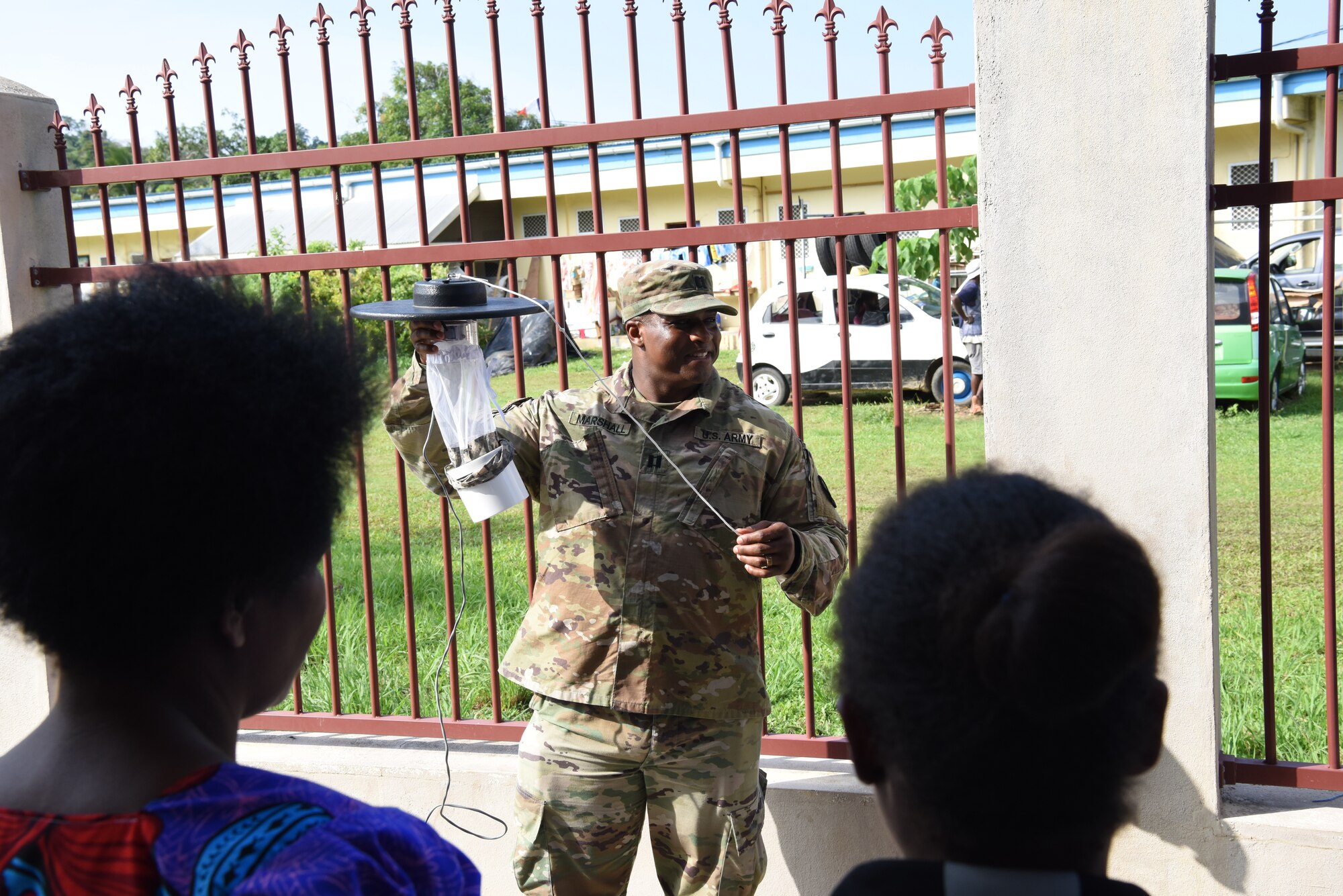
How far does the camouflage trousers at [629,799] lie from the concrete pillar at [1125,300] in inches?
39.7

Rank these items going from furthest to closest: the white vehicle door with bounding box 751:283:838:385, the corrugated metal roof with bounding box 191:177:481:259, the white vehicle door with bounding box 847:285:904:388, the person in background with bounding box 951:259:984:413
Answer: the corrugated metal roof with bounding box 191:177:481:259 < the white vehicle door with bounding box 847:285:904:388 < the white vehicle door with bounding box 751:283:838:385 < the person in background with bounding box 951:259:984:413

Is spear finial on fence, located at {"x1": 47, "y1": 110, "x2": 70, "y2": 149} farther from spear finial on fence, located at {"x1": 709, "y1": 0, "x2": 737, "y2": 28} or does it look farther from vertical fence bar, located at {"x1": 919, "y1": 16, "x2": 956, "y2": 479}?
vertical fence bar, located at {"x1": 919, "y1": 16, "x2": 956, "y2": 479}

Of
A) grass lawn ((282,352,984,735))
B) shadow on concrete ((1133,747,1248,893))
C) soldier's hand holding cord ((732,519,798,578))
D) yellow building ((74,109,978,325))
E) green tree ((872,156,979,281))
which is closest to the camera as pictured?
soldier's hand holding cord ((732,519,798,578))

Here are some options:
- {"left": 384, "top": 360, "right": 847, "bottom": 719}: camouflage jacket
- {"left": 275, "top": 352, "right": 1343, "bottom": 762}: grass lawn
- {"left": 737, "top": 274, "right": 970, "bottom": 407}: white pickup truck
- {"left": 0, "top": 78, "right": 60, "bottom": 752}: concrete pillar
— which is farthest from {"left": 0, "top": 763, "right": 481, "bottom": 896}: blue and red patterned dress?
{"left": 737, "top": 274, "right": 970, "bottom": 407}: white pickup truck

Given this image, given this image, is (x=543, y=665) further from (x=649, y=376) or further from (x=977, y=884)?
(x=977, y=884)

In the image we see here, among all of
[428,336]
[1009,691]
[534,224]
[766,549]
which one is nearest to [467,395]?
[428,336]

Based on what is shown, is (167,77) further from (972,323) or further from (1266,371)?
(972,323)

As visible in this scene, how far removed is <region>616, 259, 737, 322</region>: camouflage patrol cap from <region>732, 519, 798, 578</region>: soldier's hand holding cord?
619 millimetres

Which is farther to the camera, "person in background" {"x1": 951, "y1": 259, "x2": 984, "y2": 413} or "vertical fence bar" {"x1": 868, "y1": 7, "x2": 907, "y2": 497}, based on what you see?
"person in background" {"x1": 951, "y1": 259, "x2": 984, "y2": 413}

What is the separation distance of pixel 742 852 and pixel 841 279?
61.5 inches

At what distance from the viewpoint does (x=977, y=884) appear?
3.77 ft

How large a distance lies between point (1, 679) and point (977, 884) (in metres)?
3.84

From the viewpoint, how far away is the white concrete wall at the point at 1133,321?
2.80 metres

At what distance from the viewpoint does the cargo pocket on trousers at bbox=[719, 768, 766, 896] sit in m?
2.88
